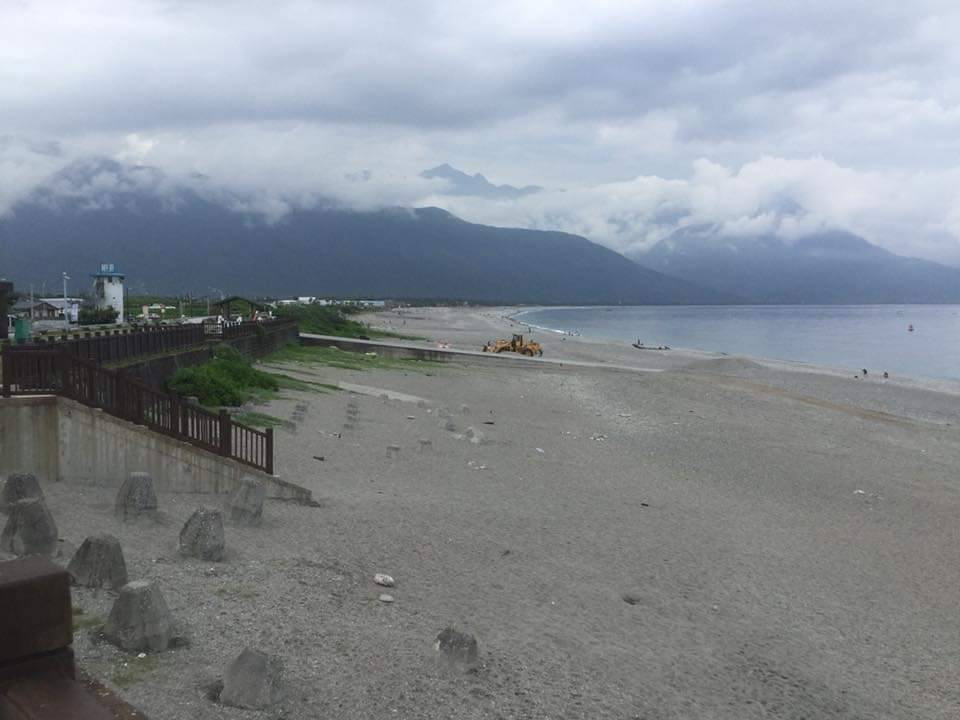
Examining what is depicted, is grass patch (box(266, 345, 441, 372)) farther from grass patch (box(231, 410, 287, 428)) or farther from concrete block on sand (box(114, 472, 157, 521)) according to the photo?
concrete block on sand (box(114, 472, 157, 521))

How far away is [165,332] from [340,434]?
746 cm

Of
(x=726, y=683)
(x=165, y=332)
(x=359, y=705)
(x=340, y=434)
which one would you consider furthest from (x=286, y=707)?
(x=165, y=332)

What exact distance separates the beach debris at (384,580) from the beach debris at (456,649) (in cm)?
212

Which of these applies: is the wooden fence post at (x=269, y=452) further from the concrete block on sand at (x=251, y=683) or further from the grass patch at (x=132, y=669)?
the concrete block on sand at (x=251, y=683)

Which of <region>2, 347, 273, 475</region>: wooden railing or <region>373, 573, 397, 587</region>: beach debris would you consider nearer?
<region>373, 573, 397, 587</region>: beach debris

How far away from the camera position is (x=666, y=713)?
6.97 metres

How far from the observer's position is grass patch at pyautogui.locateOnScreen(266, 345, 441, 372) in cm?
3959

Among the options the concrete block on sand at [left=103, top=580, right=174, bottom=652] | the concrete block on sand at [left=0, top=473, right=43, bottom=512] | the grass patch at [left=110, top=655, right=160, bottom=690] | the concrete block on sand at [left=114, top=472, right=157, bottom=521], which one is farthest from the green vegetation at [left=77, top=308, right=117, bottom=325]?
the grass patch at [left=110, top=655, right=160, bottom=690]

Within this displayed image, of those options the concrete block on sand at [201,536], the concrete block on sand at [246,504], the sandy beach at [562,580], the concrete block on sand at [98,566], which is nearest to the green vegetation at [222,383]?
the sandy beach at [562,580]

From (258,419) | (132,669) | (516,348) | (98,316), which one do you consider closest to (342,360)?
(98,316)

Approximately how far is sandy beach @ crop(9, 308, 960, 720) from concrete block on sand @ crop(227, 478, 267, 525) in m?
0.44

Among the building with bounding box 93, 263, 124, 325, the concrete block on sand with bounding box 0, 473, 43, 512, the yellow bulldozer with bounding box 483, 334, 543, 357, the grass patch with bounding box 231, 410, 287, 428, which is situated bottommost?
the yellow bulldozer with bounding box 483, 334, 543, 357

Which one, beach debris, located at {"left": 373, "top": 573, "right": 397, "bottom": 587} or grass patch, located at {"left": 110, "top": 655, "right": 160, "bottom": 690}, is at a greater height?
grass patch, located at {"left": 110, "top": 655, "right": 160, "bottom": 690}

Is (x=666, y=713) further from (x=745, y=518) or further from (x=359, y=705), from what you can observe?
(x=745, y=518)
